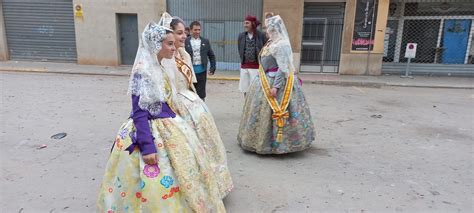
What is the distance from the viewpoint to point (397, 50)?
12.2 m

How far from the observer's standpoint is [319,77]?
11047 mm

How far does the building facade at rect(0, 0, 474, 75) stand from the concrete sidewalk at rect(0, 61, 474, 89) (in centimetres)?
58

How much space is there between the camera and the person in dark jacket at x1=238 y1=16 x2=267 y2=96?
5.43 metres

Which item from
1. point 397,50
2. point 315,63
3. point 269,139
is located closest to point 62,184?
point 269,139

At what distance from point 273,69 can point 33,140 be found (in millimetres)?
3396

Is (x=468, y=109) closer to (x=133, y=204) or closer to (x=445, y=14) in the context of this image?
(x=445, y=14)

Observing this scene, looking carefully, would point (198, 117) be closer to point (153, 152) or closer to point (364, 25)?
point (153, 152)

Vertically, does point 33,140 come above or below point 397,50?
below

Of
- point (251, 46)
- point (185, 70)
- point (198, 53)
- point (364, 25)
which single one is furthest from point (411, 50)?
point (185, 70)

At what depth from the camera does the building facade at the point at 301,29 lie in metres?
11.5

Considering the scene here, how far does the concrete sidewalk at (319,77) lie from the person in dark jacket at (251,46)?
5.15 m

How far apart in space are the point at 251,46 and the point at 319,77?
19.8 ft

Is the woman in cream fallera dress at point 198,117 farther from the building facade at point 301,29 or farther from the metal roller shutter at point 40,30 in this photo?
the metal roller shutter at point 40,30

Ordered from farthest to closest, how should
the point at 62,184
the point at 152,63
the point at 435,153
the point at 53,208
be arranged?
the point at 435,153, the point at 62,184, the point at 53,208, the point at 152,63
